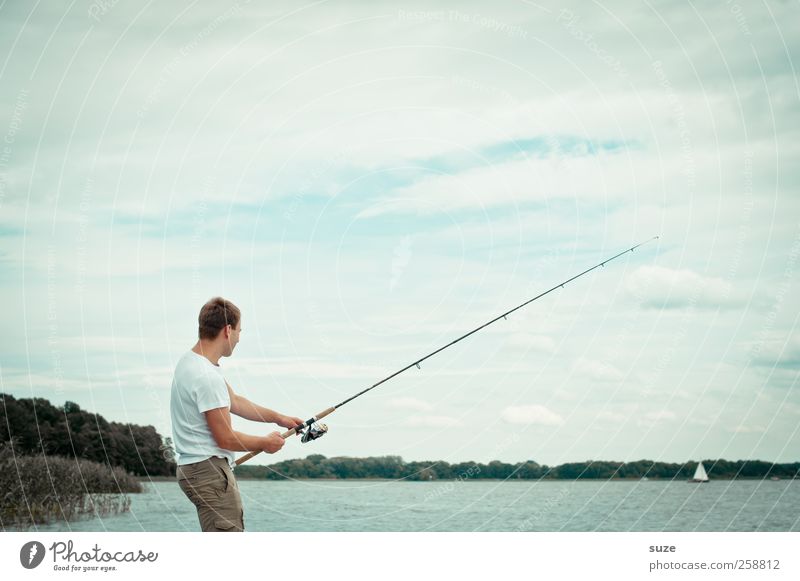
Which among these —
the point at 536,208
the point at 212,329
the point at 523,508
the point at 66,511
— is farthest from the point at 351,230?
the point at 523,508

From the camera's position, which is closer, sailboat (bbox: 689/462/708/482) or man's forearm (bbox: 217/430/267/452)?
man's forearm (bbox: 217/430/267/452)

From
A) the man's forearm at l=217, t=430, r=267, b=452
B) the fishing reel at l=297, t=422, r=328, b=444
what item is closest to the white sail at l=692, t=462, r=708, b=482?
the fishing reel at l=297, t=422, r=328, b=444

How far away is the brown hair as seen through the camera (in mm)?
4918

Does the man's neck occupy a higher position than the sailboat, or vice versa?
the man's neck

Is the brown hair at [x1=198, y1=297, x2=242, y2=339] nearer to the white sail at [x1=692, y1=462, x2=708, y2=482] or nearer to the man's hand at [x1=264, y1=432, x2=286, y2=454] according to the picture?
the man's hand at [x1=264, y1=432, x2=286, y2=454]

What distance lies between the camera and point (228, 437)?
15.7ft

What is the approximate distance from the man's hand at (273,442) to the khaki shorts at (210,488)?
0.23 m

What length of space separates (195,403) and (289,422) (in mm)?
851

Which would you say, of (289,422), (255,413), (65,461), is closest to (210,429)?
(255,413)

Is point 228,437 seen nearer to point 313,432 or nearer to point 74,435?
point 313,432

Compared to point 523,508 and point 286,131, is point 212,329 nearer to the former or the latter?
point 286,131

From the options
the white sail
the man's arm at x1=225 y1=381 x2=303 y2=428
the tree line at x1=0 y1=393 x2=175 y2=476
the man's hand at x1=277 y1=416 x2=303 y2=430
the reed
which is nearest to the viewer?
the man's arm at x1=225 y1=381 x2=303 y2=428

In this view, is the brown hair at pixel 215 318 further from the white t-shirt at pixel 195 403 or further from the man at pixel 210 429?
the white t-shirt at pixel 195 403
